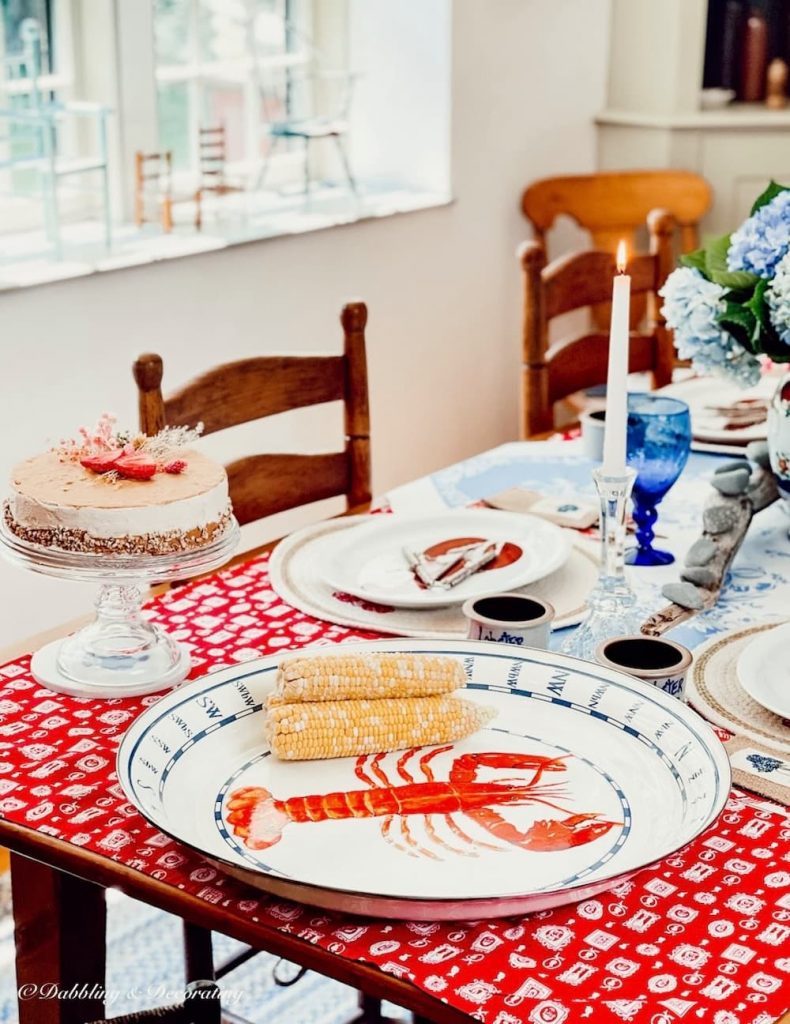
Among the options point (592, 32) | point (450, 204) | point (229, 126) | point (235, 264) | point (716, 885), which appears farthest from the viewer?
point (592, 32)

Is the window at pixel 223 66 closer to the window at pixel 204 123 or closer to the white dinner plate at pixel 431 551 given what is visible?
the window at pixel 204 123

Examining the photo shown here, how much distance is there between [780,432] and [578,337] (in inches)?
35.2

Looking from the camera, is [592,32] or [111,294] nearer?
[111,294]

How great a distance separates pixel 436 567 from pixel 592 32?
2384 mm

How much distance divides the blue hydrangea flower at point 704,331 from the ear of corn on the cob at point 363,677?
64cm

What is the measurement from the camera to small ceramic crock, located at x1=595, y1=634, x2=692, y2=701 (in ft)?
3.87

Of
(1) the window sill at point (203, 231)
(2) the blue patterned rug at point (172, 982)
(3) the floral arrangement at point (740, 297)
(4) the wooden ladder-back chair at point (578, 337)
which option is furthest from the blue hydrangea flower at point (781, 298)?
(1) the window sill at point (203, 231)

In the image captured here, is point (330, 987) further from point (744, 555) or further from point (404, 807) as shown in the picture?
point (404, 807)

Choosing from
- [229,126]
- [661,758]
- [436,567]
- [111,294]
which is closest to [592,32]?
[229,126]

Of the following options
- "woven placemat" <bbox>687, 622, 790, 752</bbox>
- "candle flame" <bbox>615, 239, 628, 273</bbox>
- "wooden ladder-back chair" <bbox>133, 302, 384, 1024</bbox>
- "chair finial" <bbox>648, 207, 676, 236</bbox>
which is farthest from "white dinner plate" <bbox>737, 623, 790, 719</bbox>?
"chair finial" <bbox>648, 207, 676, 236</bbox>

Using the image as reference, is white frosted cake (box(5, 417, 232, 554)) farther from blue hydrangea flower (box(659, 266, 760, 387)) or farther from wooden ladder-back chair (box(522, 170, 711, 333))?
wooden ladder-back chair (box(522, 170, 711, 333))

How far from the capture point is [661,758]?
1.12m

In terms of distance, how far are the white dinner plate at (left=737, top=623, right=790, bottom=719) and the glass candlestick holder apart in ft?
0.35

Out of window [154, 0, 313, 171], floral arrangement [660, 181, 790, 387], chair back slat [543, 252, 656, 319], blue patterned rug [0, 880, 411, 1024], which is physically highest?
window [154, 0, 313, 171]
